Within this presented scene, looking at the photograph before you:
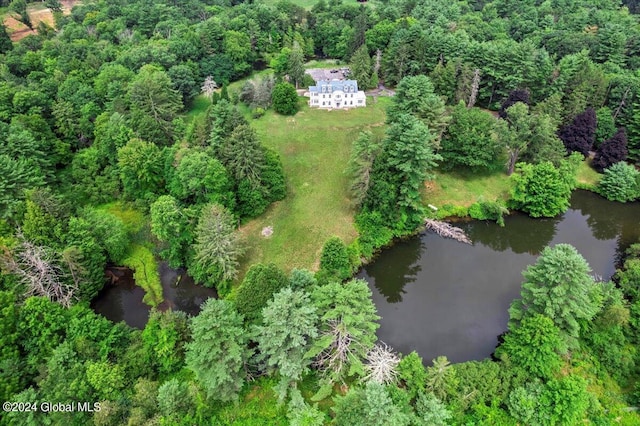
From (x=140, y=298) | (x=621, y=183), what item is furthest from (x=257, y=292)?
(x=621, y=183)

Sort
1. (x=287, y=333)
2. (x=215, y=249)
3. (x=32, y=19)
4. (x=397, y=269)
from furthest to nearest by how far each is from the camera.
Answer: (x=32, y=19) < (x=397, y=269) < (x=215, y=249) < (x=287, y=333)

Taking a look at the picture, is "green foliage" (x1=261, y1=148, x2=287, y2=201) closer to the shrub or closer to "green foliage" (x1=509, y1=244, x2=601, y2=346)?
the shrub

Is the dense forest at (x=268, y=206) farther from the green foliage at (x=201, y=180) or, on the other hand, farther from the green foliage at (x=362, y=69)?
the green foliage at (x=362, y=69)

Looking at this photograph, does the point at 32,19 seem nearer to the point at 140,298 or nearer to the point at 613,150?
the point at 140,298

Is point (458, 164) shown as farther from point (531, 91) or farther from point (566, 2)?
point (566, 2)

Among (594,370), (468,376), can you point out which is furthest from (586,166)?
(468,376)

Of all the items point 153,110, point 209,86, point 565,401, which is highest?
point 153,110

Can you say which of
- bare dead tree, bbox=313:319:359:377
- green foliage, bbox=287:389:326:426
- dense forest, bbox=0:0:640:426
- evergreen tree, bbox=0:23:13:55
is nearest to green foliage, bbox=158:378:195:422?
dense forest, bbox=0:0:640:426

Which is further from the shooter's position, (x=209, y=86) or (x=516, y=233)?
(x=209, y=86)
